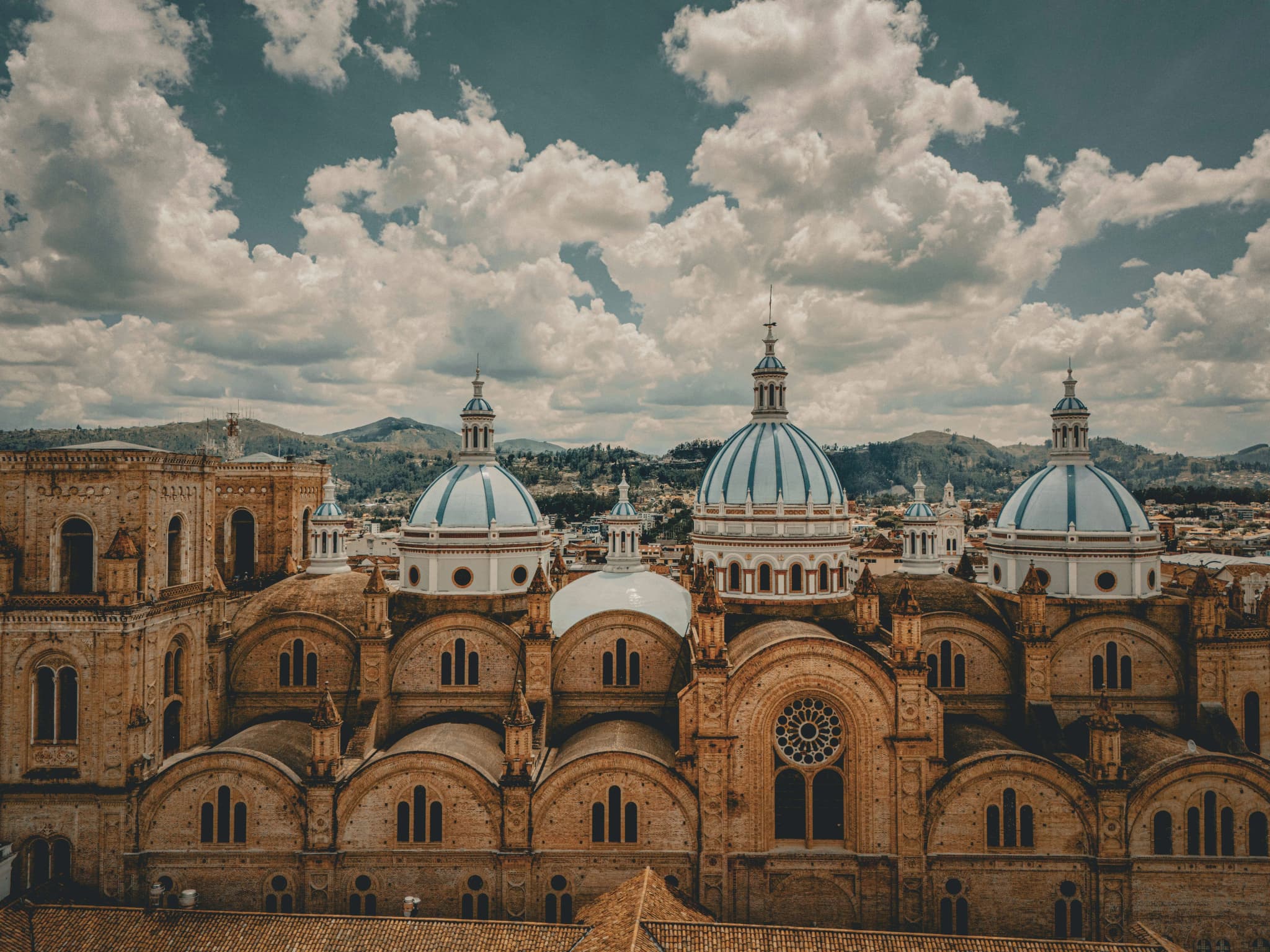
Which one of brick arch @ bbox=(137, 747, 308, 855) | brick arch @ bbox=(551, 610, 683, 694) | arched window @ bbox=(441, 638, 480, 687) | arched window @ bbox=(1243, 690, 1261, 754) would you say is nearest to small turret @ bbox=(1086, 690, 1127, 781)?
arched window @ bbox=(1243, 690, 1261, 754)

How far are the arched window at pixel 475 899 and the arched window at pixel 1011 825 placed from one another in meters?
16.6

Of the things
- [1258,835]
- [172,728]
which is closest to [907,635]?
[1258,835]

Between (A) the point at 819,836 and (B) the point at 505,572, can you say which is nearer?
(A) the point at 819,836

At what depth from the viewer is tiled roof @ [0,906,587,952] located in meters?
22.1

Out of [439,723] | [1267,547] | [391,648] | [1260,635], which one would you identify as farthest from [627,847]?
[1267,547]

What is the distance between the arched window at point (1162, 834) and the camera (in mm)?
26453

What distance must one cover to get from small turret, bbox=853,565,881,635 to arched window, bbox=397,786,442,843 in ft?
56.1

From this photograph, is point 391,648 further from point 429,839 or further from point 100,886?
point 100,886

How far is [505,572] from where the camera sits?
36094 mm

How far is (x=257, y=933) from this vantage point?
2266 centimetres

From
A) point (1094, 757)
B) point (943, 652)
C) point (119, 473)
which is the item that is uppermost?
point (119, 473)

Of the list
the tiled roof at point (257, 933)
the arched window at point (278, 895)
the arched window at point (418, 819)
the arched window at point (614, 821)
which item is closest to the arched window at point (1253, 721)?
the arched window at point (614, 821)

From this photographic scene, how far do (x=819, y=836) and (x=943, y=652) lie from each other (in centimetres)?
927

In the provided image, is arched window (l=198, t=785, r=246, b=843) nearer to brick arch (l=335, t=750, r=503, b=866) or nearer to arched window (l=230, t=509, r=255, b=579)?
brick arch (l=335, t=750, r=503, b=866)
